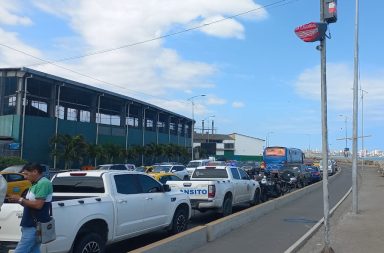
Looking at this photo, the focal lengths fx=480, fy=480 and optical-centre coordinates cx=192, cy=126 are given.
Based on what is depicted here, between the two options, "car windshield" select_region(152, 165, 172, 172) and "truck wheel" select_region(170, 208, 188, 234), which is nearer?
"truck wheel" select_region(170, 208, 188, 234)

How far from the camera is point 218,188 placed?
1514 cm

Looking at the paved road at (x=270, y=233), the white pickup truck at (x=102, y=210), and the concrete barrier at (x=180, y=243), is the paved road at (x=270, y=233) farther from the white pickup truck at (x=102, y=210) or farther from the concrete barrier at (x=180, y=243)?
the white pickup truck at (x=102, y=210)

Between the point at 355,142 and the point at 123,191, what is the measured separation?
10874 mm

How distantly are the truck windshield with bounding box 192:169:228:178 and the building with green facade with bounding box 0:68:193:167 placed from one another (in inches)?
1127

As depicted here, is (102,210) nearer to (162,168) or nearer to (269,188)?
(269,188)

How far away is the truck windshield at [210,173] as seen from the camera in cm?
1698

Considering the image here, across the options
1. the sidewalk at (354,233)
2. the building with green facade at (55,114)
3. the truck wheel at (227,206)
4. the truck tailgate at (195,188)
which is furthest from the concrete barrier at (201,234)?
the building with green facade at (55,114)

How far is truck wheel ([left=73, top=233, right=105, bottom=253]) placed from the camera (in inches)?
311

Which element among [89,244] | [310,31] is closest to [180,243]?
[89,244]

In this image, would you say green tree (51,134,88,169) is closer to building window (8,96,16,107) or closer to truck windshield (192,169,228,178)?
building window (8,96,16,107)

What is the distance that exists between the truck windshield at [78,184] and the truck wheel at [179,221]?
2764 millimetres

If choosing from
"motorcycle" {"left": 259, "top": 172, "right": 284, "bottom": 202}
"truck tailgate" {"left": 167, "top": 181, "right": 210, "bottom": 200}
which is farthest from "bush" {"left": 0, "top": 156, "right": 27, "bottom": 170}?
"truck tailgate" {"left": 167, "top": 181, "right": 210, "bottom": 200}

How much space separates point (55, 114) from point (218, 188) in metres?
39.5

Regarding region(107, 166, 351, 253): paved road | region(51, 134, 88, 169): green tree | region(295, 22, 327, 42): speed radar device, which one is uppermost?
region(295, 22, 327, 42): speed radar device
